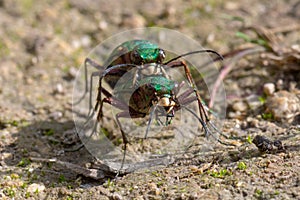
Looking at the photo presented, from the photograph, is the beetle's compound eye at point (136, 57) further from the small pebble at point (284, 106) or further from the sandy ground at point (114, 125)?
the small pebble at point (284, 106)

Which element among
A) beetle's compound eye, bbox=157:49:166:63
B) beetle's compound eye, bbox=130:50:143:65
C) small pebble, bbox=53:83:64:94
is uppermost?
beetle's compound eye, bbox=157:49:166:63

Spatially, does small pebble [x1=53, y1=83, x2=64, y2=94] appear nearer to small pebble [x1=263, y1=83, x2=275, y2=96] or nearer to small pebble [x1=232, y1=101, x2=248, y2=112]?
small pebble [x1=232, y1=101, x2=248, y2=112]

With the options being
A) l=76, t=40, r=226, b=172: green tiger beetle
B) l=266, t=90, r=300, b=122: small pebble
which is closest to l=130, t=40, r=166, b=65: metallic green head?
l=76, t=40, r=226, b=172: green tiger beetle

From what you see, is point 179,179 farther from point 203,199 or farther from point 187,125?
point 187,125

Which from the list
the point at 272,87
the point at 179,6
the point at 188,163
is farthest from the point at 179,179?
the point at 179,6

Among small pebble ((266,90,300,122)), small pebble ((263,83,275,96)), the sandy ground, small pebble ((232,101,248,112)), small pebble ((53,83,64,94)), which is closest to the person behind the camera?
the sandy ground

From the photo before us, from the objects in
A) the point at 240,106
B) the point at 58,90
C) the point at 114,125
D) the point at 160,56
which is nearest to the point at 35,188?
the point at 114,125

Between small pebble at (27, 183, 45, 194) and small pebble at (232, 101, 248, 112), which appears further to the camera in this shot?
small pebble at (232, 101, 248, 112)

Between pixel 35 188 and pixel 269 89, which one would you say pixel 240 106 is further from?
pixel 35 188
